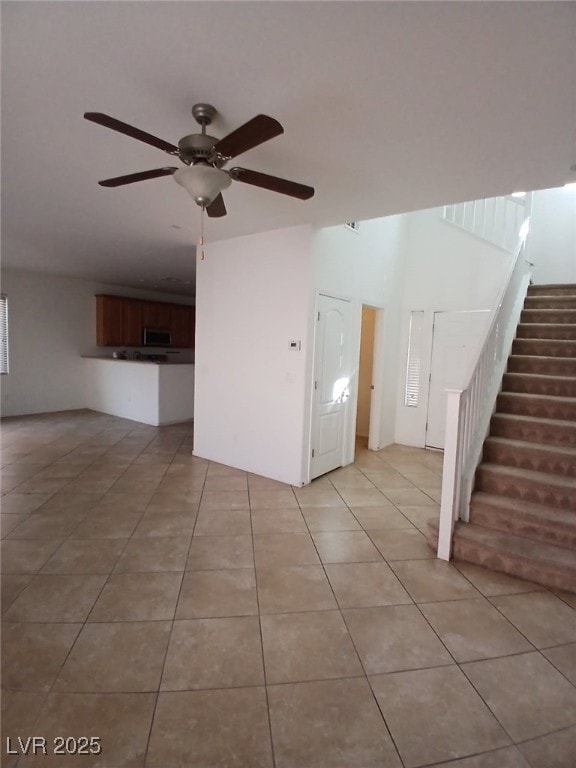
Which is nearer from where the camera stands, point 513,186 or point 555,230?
point 513,186

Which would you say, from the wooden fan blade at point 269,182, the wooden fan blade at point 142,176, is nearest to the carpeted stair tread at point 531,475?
the wooden fan blade at point 269,182

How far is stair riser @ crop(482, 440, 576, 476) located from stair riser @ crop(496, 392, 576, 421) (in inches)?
20.9

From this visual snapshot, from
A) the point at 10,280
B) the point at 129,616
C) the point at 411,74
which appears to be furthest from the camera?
the point at 10,280

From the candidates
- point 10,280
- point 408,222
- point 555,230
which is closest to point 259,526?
Result: point 408,222

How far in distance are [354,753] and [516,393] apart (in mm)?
3219

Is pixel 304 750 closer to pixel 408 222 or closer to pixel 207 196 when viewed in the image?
pixel 207 196

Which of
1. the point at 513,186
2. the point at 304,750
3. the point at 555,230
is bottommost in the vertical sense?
the point at 304,750

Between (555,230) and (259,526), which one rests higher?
(555,230)

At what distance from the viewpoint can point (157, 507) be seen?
3.35 m

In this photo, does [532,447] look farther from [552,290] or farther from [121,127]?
[121,127]

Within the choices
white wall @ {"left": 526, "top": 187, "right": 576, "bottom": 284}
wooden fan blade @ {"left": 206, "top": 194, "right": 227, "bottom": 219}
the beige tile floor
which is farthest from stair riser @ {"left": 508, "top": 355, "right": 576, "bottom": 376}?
wooden fan blade @ {"left": 206, "top": 194, "right": 227, "bottom": 219}

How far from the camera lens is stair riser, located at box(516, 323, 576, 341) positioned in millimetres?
3979

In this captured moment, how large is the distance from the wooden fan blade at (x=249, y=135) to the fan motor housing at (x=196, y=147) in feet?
0.16

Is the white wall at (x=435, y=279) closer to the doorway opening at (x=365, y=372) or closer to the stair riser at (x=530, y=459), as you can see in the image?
the doorway opening at (x=365, y=372)
